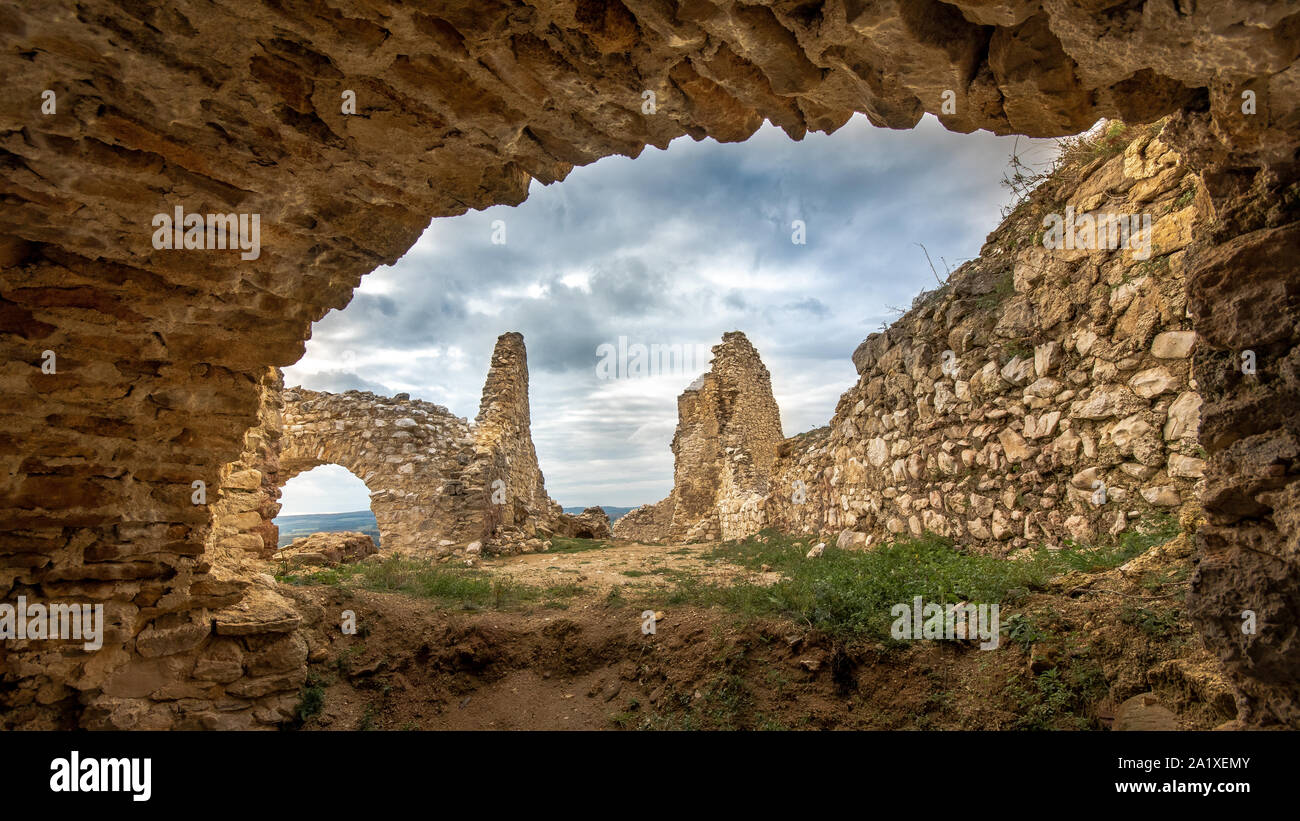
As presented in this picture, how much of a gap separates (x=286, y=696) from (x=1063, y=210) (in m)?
8.07

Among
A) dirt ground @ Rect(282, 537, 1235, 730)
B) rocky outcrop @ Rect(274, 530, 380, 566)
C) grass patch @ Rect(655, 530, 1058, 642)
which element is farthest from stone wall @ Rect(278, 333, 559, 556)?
grass patch @ Rect(655, 530, 1058, 642)

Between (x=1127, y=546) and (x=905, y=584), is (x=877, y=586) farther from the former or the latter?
(x=1127, y=546)

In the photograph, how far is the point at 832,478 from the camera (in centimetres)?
937

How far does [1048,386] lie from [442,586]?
6782 mm

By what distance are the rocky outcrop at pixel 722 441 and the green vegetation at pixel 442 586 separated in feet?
26.1

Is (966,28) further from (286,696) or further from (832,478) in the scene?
(832,478)

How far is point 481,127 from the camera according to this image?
2410 mm

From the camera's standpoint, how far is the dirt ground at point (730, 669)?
9.59 ft

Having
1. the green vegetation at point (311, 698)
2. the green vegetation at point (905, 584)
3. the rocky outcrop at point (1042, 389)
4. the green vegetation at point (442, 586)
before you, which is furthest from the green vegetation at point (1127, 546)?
the green vegetation at point (311, 698)

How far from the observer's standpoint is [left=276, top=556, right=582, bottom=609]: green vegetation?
6012 mm

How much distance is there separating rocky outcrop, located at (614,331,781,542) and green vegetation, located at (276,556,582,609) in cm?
795

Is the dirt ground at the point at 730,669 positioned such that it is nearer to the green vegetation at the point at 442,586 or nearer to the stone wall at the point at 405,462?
the green vegetation at the point at 442,586

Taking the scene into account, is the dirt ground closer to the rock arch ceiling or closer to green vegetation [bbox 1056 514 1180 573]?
green vegetation [bbox 1056 514 1180 573]
